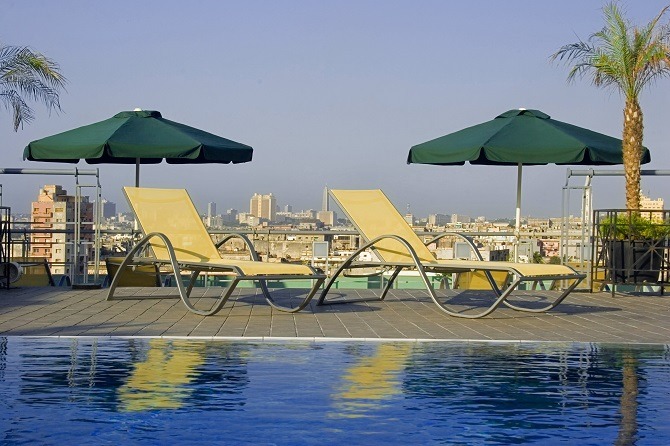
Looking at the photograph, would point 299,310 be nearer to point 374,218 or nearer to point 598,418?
point 374,218

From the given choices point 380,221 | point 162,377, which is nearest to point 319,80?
point 380,221

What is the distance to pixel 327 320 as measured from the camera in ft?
27.0

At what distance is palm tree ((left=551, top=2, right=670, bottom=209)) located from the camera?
13.2 m

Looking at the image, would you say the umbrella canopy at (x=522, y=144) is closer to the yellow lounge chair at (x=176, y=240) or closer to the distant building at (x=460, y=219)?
the distant building at (x=460, y=219)

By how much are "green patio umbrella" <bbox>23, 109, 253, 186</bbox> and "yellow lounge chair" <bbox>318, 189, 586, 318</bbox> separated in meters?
2.21

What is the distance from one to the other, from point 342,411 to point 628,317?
4.96 metres

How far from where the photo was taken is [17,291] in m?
10.7

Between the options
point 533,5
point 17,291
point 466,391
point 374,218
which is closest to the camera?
point 466,391

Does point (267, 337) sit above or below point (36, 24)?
below

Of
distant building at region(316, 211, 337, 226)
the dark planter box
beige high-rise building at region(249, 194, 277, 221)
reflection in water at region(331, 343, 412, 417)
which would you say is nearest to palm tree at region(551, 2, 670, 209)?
A: the dark planter box

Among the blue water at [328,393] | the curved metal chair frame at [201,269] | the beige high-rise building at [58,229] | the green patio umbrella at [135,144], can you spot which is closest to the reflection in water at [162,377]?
the blue water at [328,393]

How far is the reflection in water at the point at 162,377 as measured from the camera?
4.80 meters

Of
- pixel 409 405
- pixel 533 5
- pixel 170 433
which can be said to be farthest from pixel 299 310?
pixel 533 5

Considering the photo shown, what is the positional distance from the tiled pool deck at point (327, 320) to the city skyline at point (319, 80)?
5.34m
